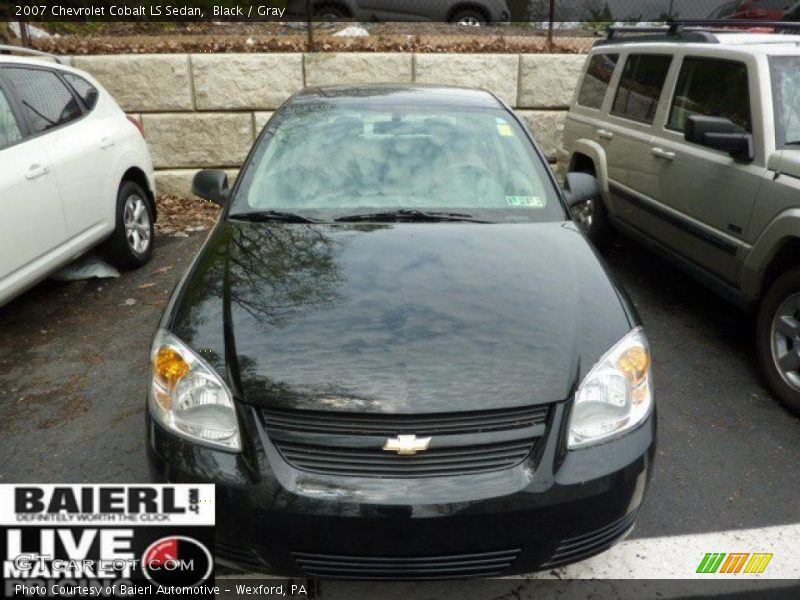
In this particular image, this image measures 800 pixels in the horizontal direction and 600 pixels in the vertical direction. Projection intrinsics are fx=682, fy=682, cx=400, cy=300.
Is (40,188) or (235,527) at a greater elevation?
(40,188)

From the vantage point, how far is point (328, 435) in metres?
2.05

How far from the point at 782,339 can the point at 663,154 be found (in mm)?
1622

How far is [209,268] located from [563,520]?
166 centimetres

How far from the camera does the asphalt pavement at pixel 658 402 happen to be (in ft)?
9.87

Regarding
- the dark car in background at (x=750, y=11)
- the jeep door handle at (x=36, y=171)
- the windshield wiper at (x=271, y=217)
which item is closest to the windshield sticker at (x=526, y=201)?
the windshield wiper at (x=271, y=217)

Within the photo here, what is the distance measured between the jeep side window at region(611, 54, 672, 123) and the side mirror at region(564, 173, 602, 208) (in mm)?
1537

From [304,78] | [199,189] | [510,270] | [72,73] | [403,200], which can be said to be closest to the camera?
[510,270]

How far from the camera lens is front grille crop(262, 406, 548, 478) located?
2.02 m

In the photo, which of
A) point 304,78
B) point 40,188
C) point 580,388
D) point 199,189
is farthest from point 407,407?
point 304,78

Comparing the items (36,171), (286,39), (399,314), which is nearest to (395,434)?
(399,314)

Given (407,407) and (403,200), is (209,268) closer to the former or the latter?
(403,200)

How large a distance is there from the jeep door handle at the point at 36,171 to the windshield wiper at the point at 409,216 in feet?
7.81

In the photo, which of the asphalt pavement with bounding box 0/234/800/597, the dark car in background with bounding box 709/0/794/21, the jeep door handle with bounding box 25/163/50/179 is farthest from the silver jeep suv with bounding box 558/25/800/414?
the dark car in background with bounding box 709/0/794/21

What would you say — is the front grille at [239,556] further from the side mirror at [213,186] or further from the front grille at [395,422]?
the side mirror at [213,186]
